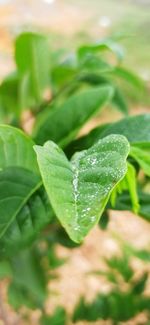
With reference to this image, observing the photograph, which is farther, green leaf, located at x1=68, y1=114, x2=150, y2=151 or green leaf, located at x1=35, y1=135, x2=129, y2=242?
green leaf, located at x1=68, y1=114, x2=150, y2=151

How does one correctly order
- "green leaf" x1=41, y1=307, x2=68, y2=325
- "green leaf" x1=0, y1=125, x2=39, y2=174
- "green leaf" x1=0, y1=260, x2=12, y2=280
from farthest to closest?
"green leaf" x1=41, y1=307, x2=68, y2=325 < "green leaf" x1=0, y1=260, x2=12, y2=280 < "green leaf" x1=0, y1=125, x2=39, y2=174

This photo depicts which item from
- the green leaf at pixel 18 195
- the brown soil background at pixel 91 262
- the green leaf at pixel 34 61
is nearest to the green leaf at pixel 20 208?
the green leaf at pixel 18 195

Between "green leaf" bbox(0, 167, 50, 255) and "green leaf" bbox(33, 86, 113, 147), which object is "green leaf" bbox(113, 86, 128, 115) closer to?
"green leaf" bbox(33, 86, 113, 147)

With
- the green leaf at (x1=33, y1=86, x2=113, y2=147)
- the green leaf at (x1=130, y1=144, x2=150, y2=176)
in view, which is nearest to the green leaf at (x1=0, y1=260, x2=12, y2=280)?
Result: the green leaf at (x1=33, y1=86, x2=113, y2=147)

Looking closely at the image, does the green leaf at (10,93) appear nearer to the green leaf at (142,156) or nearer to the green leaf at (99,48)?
the green leaf at (99,48)

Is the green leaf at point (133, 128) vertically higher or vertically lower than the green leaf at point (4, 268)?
higher

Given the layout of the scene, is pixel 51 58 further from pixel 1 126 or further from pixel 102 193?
pixel 102 193

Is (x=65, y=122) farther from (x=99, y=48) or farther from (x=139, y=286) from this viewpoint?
(x=139, y=286)
